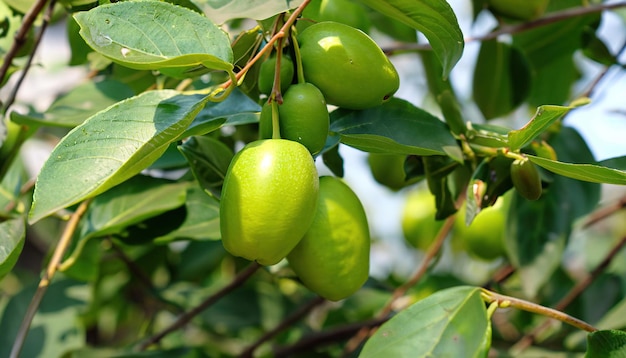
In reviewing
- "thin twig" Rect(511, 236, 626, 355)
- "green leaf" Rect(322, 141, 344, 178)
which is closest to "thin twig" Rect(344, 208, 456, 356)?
"thin twig" Rect(511, 236, 626, 355)

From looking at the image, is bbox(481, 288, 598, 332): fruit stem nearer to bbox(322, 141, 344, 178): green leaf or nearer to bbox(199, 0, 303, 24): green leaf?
bbox(322, 141, 344, 178): green leaf

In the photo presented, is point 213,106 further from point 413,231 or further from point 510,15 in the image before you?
point 413,231

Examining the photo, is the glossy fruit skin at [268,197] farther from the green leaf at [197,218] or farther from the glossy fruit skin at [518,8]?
the glossy fruit skin at [518,8]

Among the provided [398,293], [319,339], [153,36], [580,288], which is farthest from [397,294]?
[153,36]

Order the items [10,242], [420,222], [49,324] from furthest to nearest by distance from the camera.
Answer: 1. [420,222]
2. [49,324]
3. [10,242]

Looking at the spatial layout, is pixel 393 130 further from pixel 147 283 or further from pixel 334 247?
pixel 147 283

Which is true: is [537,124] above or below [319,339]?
above

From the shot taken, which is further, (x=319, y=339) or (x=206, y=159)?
(x=319, y=339)
